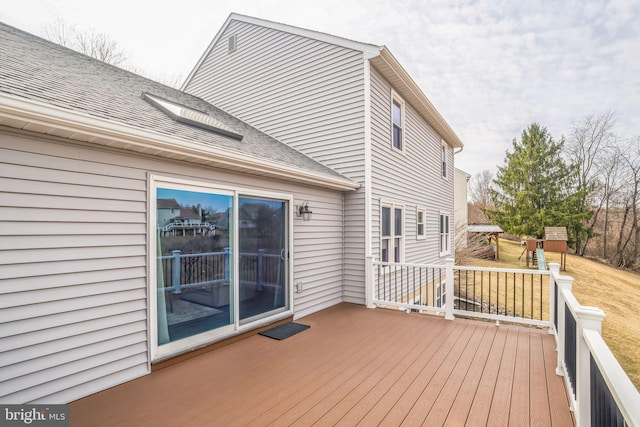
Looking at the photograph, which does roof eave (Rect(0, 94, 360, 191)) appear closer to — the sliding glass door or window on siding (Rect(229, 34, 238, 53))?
the sliding glass door

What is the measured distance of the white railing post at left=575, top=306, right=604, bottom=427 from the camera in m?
1.90

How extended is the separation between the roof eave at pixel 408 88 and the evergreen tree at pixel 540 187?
43.9 ft

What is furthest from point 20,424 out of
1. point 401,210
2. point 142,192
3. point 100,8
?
point 100,8

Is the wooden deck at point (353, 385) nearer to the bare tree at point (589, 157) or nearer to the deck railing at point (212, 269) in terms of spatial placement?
the deck railing at point (212, 269)

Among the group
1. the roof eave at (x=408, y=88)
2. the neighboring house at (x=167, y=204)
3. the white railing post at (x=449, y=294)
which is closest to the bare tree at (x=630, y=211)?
the roof eave at (x=408, y=88)

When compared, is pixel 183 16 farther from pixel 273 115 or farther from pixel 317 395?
pixel 317 395

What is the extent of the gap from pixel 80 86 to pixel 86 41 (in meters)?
10.1

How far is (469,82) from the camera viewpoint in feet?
38.9

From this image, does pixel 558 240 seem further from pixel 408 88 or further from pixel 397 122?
pixel 408 88

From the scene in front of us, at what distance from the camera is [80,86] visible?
345cm

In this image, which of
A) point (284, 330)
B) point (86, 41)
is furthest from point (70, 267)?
point (86, 41)

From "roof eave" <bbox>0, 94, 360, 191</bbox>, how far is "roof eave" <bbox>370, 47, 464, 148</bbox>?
342 centimetres

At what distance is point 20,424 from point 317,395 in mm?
2286

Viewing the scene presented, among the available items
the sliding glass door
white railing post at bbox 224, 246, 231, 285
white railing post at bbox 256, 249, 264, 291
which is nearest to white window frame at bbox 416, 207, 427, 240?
the sliding glass door
